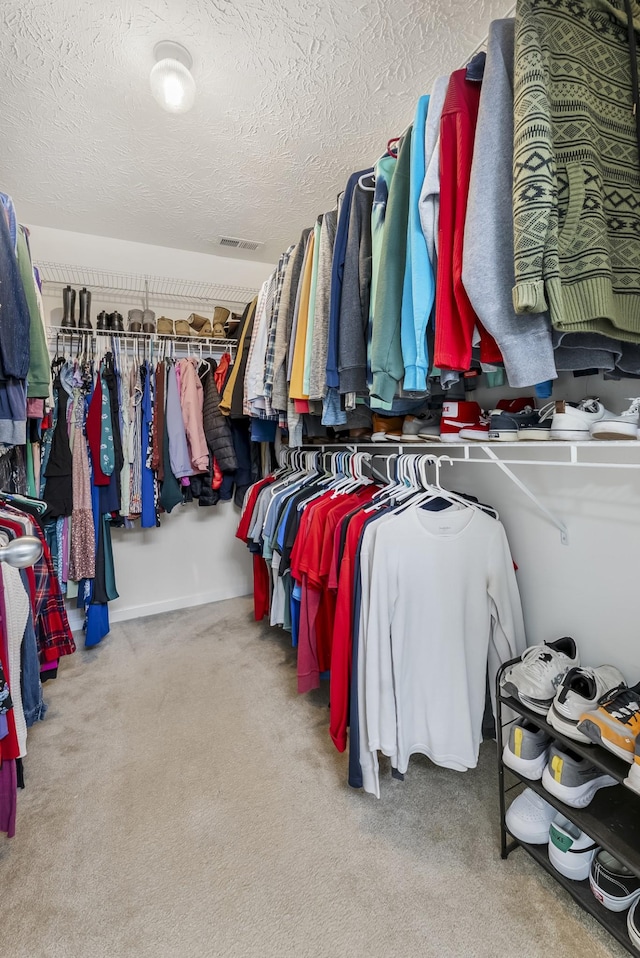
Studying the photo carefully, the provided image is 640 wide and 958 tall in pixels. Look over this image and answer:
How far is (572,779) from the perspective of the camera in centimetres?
110

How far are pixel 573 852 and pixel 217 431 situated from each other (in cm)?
240

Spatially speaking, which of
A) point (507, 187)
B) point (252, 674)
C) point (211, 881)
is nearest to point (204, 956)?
point (211, 881)

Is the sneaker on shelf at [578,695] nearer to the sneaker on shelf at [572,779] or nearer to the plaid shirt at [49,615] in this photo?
the sneaker on shelf at [572,779]

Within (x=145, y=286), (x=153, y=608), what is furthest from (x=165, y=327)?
(x=153, y=608)

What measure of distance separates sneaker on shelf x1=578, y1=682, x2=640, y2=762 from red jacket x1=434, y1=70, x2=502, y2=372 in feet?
2.74

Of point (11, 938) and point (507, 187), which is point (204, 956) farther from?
point (507, 187)

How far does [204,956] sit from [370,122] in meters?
2.89

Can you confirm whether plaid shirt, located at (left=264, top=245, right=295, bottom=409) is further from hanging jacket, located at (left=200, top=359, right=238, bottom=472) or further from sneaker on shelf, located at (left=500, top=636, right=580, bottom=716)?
sneaker on shelf, located at (left=500, top=636, right=580, bottom=716)

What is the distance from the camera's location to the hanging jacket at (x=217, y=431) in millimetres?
2748

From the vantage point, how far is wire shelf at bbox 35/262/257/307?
279 centimetres

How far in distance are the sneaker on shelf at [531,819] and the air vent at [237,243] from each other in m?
3.22

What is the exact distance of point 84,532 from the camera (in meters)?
2.61

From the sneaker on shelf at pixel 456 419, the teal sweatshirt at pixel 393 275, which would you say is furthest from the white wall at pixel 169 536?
the teal sweatshirt at pixel 393 275

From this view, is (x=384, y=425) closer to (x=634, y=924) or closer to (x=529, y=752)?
(x=529, y=752)
